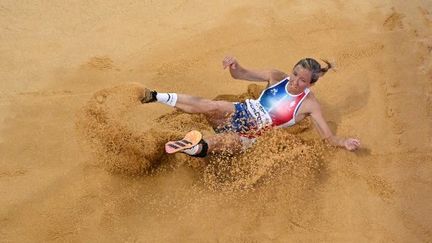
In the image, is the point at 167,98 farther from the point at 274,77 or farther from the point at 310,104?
the point at 310,104

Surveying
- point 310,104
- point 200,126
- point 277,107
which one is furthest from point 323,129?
point 200,126

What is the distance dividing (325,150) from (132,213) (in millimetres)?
1711

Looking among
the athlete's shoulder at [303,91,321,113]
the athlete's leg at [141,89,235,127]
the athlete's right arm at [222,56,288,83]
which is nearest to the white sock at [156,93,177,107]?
the athlete's leg at [141,89,235,127]

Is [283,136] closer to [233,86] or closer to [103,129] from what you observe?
[233,86]

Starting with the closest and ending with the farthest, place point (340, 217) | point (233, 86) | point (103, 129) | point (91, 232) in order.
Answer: point (91, 232) → point (340, 217) → point (103, 129) → point (233, 86)

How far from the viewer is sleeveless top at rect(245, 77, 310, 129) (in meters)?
4.07

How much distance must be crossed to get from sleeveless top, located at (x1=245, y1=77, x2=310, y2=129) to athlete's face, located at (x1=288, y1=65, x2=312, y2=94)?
58 mm

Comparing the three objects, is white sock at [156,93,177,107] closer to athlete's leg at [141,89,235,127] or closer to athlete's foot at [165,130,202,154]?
athlete's leg at [141,89,235,127]

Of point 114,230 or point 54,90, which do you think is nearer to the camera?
point 114,230

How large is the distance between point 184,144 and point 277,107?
3.34 ft

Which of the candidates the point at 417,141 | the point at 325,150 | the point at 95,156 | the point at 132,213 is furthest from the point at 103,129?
the point at 417,141

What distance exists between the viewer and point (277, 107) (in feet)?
13.4

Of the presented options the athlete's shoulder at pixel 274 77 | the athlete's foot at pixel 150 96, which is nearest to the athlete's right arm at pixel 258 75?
the athlete's shoulder at pixel 274 77

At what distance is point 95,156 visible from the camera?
389 cm
